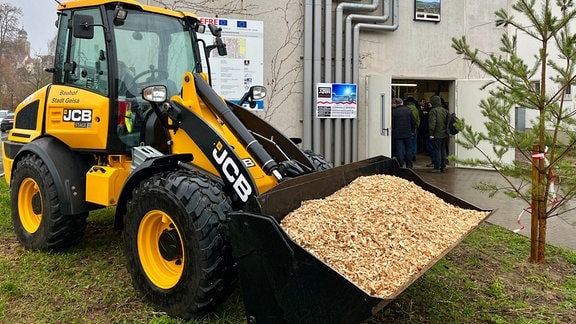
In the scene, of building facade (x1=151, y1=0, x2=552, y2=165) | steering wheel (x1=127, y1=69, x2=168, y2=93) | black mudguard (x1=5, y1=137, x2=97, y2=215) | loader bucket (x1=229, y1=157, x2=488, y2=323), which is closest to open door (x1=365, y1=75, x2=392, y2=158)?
building facade (x1=151, y1=0, x2=552, y2=165)

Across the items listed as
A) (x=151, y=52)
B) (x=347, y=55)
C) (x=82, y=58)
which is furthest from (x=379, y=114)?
(x=82, y=58)

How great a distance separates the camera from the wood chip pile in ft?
9.46

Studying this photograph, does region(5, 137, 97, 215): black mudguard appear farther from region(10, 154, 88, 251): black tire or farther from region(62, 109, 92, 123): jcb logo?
region(62, 109, 92, 123): jcb logo

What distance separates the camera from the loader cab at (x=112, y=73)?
4.58 metres

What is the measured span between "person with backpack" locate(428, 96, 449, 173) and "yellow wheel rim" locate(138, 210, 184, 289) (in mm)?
9022

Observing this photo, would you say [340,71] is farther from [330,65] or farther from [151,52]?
[151,52]

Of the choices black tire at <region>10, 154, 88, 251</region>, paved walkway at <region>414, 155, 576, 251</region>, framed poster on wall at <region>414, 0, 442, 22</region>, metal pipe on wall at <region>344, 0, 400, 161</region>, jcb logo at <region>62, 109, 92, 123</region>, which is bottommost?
paved walkway at <region>414, 155, 576, 251</region>

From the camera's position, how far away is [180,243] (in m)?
3.55

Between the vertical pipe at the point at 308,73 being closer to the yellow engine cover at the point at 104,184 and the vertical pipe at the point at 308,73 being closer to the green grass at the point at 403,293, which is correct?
the green grass at the point at 403,293

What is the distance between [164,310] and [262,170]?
1.26m

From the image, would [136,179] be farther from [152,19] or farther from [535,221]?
[535,221]

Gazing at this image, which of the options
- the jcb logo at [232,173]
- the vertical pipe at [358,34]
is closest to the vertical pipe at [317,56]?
the vertical pipe at [358,34]

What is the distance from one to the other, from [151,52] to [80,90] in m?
0.78

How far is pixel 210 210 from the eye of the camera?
334cm
